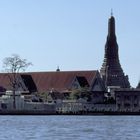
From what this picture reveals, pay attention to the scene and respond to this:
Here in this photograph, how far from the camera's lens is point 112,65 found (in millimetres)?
143500

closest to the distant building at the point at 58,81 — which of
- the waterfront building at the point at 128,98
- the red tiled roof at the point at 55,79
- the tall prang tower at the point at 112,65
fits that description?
the red tiled roof at the point at 55,79

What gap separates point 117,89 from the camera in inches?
5212

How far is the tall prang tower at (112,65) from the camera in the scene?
141 metres

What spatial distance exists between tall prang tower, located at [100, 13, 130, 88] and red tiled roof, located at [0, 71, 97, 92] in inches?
465

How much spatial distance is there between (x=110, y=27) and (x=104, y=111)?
29.7 metres

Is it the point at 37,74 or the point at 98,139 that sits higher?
the point at 37,74

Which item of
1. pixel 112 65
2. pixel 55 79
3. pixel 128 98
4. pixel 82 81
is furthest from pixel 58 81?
pixel 112 65

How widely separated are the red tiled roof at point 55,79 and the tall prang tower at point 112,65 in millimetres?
11810

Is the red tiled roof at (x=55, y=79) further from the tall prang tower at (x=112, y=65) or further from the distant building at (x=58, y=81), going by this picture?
the tall prang tower at (x=112, y=65)

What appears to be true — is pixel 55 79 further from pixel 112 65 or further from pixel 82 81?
pixel 112 65

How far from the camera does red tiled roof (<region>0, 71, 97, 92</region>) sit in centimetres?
12900

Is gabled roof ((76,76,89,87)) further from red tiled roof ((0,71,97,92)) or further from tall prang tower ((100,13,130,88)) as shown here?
tall prang tower ((100,13,130,88))

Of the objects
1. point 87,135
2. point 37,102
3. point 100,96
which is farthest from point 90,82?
point 87,135

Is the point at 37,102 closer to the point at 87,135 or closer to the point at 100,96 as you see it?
the point at 100,96
